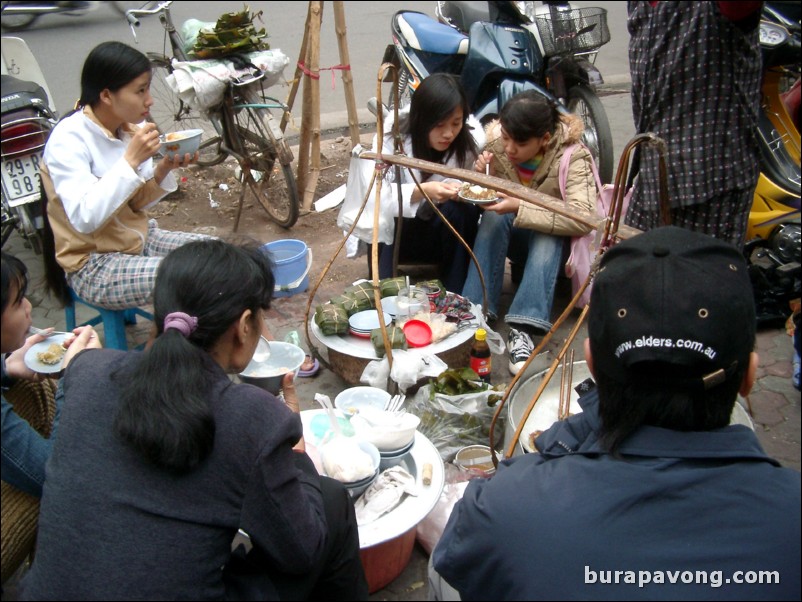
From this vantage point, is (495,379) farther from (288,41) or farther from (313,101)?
(288,41)

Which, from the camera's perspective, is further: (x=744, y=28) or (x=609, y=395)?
(x=744, y=28)

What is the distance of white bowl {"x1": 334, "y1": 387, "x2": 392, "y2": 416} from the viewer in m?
2.36

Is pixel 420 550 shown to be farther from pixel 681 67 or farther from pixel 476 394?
pixel 681 67

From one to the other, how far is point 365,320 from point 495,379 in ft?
2.07

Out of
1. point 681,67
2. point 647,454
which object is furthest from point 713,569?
point 681,67

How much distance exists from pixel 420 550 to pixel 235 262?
1155 mm

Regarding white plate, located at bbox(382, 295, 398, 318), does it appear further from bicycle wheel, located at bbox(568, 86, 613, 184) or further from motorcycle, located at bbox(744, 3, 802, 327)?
bicycle wheel, located at bbox(568, 86, 613, 184)

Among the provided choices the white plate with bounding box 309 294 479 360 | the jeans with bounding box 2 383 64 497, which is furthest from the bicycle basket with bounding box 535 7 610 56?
the jeans with bounding box 2 383 64 497

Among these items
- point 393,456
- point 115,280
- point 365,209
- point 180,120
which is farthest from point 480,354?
point 180,120

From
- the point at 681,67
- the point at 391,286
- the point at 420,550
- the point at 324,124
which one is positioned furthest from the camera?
the point at 324,124

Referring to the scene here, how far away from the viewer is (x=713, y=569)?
0.94 m

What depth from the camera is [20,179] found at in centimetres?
351

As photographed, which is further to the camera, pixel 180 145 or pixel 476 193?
pixel 476 193

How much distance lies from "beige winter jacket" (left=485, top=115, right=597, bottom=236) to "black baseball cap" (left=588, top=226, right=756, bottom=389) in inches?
76.5
